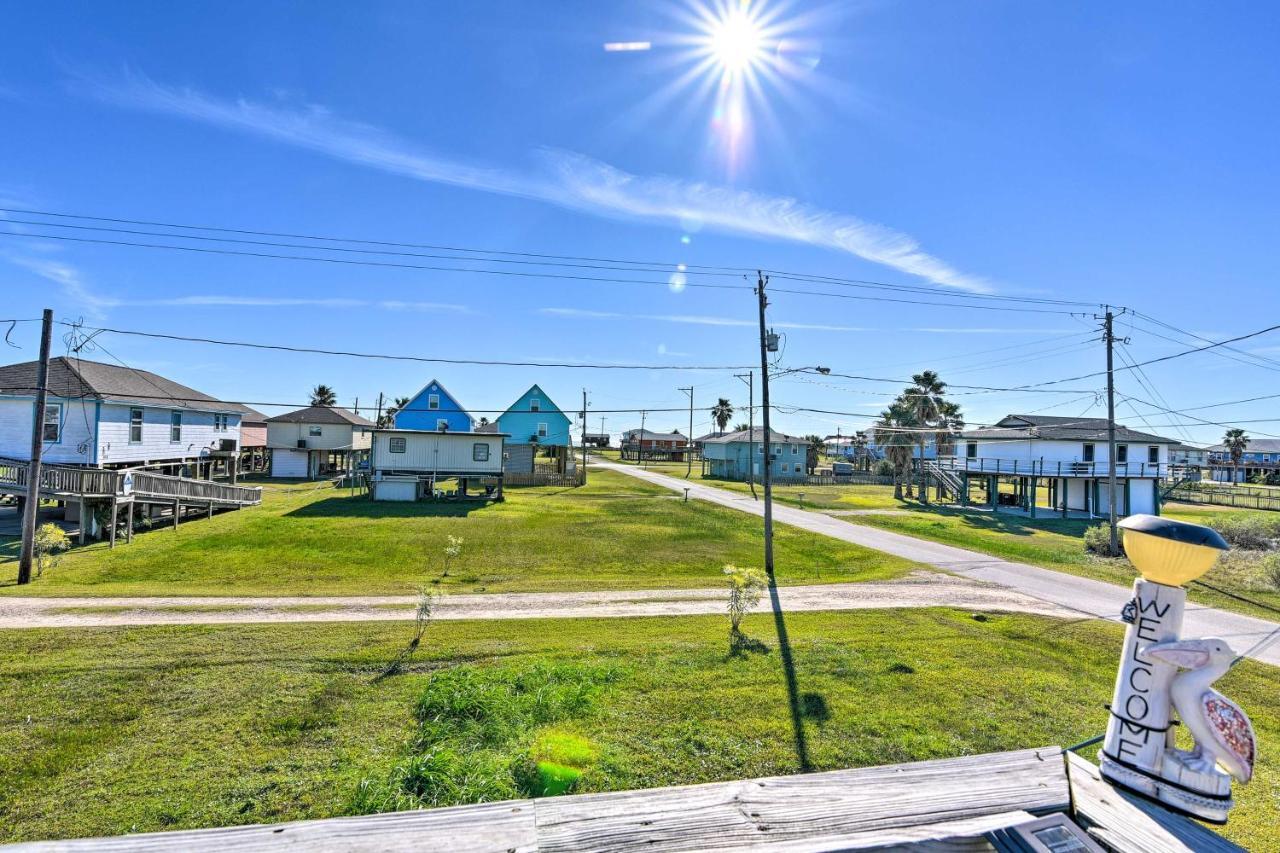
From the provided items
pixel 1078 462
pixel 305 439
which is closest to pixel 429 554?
pixel 305 439

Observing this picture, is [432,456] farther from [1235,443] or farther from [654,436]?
[1235,443]

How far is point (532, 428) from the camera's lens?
172 feet

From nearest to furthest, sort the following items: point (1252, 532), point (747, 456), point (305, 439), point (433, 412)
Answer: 1. point (1252, 532)
2. point (433, 412)
3. point (305, 439)
4. point (747, 456)

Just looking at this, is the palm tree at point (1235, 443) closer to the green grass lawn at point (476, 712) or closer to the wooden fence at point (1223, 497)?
the wooden fence at point (1223, 497)

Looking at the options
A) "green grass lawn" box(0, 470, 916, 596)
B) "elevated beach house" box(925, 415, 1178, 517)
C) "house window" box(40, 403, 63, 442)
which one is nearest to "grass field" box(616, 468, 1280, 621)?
"elevated beach house" box(925, 415, 1178, 517)

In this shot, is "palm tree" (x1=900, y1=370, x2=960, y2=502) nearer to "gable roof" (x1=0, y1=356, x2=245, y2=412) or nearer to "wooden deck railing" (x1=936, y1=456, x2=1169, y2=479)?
"wooden deck railing" (x1=936, y1=456, x2=1169, y2=479)

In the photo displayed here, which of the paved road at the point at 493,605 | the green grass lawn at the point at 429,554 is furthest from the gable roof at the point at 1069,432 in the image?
the paved road at the point at 493,605

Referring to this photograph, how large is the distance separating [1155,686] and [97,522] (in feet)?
102

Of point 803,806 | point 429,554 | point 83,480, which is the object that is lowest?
point 429,554

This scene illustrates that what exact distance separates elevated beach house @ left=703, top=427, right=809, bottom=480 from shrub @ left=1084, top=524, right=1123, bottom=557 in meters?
39.4

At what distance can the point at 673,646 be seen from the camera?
35.6 feet

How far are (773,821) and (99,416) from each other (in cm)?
3245

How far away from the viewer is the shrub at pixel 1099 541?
2378cm

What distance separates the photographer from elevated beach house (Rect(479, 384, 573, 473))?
52156mm
